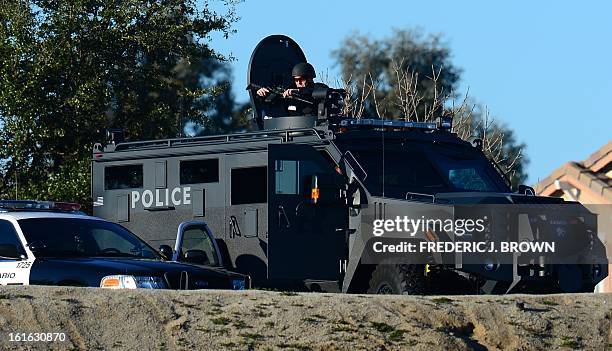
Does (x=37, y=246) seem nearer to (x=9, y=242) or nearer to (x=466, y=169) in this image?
(x=9, y=242)

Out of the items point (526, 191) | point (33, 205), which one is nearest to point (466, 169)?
point (526, 191)

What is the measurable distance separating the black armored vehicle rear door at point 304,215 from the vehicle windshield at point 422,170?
0.45 metres

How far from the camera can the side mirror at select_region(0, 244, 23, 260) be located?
1313cm

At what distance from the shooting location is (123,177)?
17.6m

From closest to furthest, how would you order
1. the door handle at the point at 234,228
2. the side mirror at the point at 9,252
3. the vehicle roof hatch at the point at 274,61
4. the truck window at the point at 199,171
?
the side mirror at the point at 9,252 → the door handle at the point at 234,228 → the truck window at the point at 199,171 → the vehicle roof hatch at the point at 274,61

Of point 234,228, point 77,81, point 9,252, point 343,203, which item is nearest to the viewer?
point 9,252

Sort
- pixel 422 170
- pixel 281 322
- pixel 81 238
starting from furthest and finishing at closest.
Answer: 1. pixel 422 170
2. pixel 81 238
3. pixel 281 322

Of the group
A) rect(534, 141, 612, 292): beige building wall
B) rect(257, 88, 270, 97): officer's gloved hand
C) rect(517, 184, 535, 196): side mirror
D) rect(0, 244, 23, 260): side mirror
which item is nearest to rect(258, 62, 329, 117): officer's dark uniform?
rect(257, 88, 270, 97): officer's gloved hand

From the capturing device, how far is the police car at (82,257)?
12922 millimetres

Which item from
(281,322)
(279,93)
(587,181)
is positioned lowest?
(281,322)

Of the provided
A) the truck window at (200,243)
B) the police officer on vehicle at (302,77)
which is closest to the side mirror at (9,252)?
the truck window at (200,243)

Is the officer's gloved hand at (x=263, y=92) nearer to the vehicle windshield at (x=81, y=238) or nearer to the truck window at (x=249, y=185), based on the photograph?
the truck window at (x=249, y=185)

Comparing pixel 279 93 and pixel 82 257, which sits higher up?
pixel 279 93

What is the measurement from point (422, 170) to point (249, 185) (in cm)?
194
